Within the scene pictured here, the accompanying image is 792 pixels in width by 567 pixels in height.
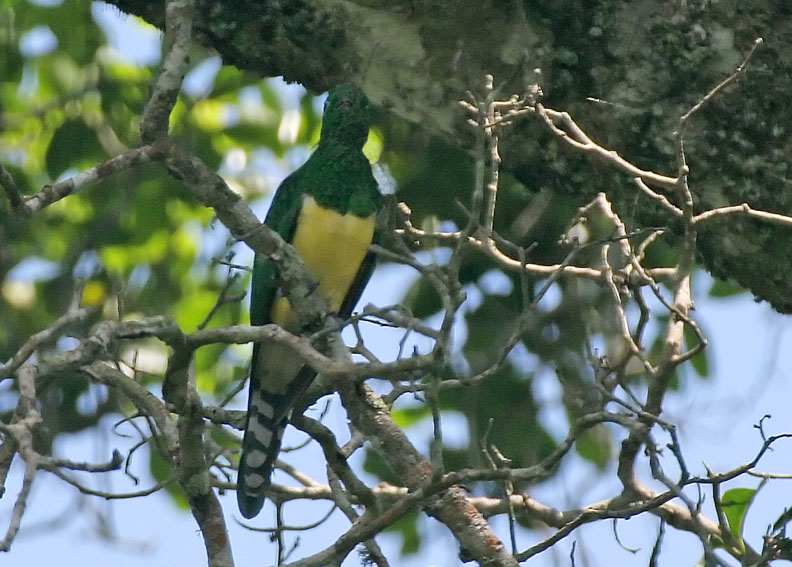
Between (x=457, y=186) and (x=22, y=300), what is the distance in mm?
2823

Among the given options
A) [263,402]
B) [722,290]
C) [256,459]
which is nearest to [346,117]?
[263,402]

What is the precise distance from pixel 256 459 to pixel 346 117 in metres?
1.34

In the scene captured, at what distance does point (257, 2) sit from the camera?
3.65 meters

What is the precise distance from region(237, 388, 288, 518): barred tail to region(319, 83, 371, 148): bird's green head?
1.13 m

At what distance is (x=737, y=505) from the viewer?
3.36m

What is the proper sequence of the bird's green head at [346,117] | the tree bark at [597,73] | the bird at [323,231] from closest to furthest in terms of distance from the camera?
the tree bark at [597,73]
the bird's green head at [346,117]
the bird at [323,231]

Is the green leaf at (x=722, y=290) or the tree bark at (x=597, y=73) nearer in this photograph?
the tree bark at (x=597, y=73)

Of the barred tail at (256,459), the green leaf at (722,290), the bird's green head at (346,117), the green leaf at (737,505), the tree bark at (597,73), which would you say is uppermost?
the bird's green head at (346,117)

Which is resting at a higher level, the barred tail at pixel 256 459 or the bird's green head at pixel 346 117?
the bird's green head at pixel 346 117

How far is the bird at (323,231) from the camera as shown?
14.3 feet

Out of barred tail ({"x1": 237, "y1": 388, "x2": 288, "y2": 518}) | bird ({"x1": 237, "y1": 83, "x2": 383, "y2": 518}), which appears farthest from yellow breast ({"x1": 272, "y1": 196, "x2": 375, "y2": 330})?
barred tail ({"x1": 237, "y1": 388, "x2": 288, "y2": 518})

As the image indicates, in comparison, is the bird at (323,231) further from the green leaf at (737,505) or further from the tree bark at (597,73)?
the green leaf at (737,505)

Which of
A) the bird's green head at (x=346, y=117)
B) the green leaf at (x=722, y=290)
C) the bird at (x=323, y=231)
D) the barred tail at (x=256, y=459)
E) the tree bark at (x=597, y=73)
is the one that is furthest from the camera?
the green leaf at (x=722, y=290)

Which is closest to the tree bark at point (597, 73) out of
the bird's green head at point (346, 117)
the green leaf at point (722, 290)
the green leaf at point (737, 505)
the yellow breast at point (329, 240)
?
the bird's green head at point (346, 117)
